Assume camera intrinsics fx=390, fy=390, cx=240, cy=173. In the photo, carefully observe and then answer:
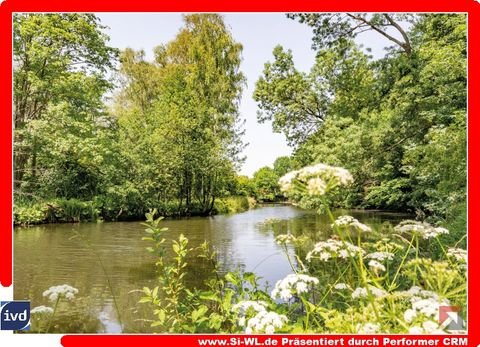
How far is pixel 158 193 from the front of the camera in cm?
1666

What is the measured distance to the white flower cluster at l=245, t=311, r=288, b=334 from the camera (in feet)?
6.27

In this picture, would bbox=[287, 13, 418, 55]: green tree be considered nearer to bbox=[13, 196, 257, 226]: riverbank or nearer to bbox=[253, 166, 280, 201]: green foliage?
bbox=[253, 166, 280, 201]: green foliage

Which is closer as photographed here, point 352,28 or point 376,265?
point 376,265

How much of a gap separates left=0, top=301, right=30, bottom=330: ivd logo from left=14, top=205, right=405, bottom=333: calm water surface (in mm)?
609

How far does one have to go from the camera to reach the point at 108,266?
249 inches

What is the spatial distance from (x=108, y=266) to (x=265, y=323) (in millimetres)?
4969

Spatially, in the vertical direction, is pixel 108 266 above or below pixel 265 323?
below

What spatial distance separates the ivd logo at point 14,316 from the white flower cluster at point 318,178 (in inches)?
63.5

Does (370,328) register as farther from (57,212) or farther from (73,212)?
(73,212)

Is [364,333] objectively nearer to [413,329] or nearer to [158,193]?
[413,329]

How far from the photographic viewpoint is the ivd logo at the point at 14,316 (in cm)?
214

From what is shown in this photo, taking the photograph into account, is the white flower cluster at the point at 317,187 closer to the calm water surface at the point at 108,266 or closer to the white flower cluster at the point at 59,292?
the calm water surface at the point at 108,266

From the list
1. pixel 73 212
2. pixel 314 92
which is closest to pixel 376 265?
pixel 314 92

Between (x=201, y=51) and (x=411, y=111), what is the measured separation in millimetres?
11685
